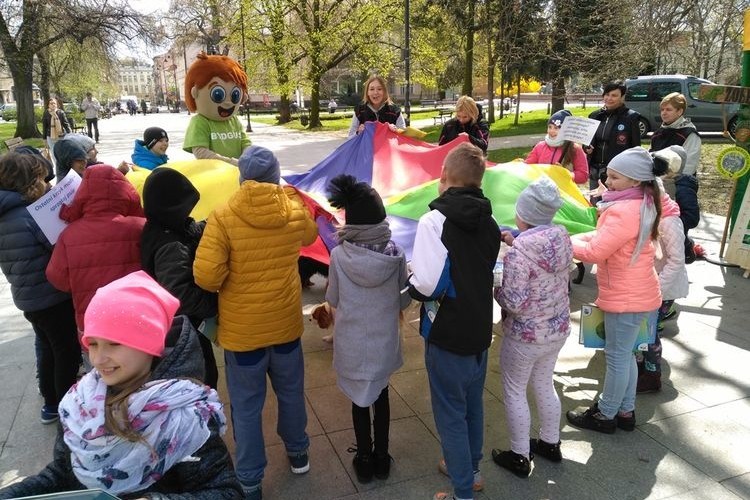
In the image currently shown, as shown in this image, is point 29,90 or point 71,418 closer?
point 71,418

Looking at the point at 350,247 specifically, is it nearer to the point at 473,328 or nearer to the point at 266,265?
the point at 266,265

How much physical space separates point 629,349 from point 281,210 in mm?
2238

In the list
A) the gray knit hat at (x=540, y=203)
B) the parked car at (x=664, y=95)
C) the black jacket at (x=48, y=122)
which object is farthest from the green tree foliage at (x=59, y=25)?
the gray knit hat at (x=540, y=203)

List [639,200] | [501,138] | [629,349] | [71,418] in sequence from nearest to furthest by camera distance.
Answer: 1. [71,418]
2. [639,200]
3. [629,349]
4. [501,138]

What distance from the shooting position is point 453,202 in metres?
2.52

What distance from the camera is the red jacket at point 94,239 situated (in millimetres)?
2898

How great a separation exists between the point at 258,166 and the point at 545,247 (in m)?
1.51

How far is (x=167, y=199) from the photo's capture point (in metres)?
2.77

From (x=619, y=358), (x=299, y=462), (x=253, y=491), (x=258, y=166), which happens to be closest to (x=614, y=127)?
(x=619, y=358)

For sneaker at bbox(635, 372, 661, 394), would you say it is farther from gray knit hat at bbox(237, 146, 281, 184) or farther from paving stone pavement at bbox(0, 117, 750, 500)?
gray knit hat at bbox(237, 146, 281, 184)

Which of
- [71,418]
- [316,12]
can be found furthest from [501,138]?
[71,418]

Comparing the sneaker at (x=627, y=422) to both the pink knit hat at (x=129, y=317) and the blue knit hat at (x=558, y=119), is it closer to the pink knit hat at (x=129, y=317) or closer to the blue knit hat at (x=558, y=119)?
the pink knit hat at (x=129, y=317)

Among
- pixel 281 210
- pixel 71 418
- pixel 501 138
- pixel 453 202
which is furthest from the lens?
pixel 501 138

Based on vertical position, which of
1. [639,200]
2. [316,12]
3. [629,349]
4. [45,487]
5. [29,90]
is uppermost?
[316,12]
